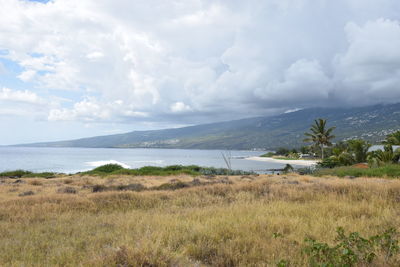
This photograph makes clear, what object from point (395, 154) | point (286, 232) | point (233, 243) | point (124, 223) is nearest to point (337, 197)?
point (286, 232)

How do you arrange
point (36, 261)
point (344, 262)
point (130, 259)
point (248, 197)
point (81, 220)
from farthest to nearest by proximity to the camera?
point (248, 197)
point (81, 220)
point (36, 261)
point (130, 259)
point (344, 262)

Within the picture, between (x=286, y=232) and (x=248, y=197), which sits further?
(x=248, y=197)

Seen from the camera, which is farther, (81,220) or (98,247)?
(81,220)

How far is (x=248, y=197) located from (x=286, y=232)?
5029mm

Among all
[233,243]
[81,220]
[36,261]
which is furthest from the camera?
[81,220]

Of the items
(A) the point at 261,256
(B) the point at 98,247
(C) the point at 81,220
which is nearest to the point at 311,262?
(A) the point at 261,256

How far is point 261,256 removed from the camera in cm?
473

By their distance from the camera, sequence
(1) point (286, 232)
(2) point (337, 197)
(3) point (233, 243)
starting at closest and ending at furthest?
(3) point (233, 243) < (1) point (286, 232) < (2) point (337, 197)

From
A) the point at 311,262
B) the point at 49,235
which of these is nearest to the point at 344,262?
the point at 311,262

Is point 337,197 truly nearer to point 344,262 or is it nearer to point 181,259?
point 344,262

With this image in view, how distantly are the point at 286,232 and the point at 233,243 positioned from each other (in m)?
1.52

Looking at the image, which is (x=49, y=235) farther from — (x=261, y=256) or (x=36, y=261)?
(x=261, y=256)

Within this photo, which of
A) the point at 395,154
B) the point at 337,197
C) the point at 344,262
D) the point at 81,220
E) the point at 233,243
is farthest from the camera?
the point at 395,154

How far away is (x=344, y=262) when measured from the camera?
13.1 ft
